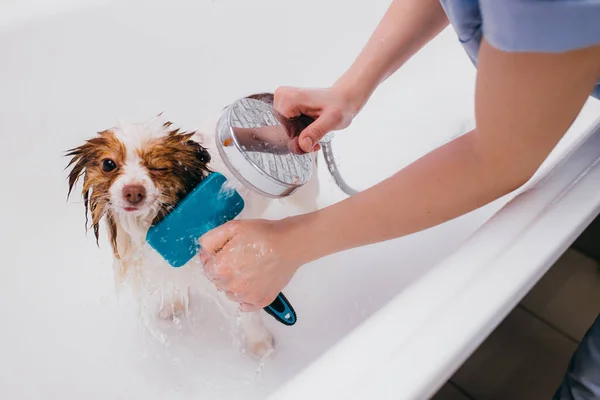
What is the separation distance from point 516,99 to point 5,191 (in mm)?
1164

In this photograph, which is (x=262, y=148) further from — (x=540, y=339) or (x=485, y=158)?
(x=540, y=339)

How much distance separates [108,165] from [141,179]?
0.05 meters

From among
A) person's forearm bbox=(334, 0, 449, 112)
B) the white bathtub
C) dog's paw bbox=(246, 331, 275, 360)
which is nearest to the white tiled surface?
the white bathtub

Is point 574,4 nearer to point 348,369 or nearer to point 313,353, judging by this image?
point 348,369

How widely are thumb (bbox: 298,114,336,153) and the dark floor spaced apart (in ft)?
2.24

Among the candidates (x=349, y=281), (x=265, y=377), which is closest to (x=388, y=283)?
(x=349, y=281)

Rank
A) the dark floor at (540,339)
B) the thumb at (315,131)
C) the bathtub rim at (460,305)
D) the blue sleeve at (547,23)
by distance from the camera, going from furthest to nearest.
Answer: the dark floor at (540,339) < the thumb at (315,131) < the bathtub rim at (460,305) < the blue sleeve at (547,23)

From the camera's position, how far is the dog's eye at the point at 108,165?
0.70m

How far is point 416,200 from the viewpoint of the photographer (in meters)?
0.62

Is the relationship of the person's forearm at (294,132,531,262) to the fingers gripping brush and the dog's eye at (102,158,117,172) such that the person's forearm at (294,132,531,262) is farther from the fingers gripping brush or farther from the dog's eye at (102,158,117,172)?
the dog's eye at (102,158,117,172)

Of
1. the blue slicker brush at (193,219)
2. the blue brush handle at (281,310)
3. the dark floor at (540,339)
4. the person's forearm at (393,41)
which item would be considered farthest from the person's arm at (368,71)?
the dark floor at (540,339)

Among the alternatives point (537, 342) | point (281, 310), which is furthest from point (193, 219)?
point (537, 342)

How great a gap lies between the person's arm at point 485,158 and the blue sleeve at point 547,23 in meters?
0.01

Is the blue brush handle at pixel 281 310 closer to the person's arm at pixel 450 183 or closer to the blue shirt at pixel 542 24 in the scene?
the person's arm at pixel 450 183
